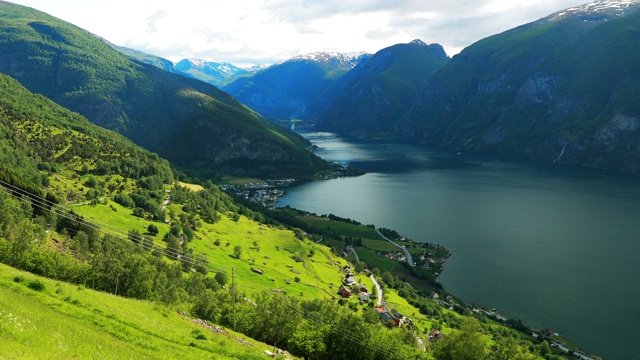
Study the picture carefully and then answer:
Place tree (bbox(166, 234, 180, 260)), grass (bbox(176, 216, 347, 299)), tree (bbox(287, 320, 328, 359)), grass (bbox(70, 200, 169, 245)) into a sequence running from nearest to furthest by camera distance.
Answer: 1. tree (bbox(287, 320, 328, 359))
2. tree (bbox(166, 234, 180, 260))
3. grass (bbox(176, 216, 347, 299))
4. grass (bbox(70, 200, 169, 245))

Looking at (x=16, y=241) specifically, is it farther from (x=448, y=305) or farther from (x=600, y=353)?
(x=600, y=353)

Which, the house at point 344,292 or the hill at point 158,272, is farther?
the house at point 344,292

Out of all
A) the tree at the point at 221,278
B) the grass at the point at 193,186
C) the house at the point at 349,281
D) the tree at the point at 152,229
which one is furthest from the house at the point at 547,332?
the grass at the point at 193,186

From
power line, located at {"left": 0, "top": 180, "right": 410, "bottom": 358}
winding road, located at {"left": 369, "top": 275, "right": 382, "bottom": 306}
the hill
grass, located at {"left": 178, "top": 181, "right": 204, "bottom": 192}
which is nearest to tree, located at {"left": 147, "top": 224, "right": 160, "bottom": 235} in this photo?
the hill

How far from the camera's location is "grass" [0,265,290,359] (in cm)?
2027

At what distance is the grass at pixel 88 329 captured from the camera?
20266 millimetres

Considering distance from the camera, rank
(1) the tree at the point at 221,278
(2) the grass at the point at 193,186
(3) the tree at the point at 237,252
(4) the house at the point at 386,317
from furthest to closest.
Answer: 1. (2) the grass at the point at 193,186
2. (3) the tree at the point at 237,252
3. (4) the house at the point at 386,317
4. (1) the tree at the point at 221,278

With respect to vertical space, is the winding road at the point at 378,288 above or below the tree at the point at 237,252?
below

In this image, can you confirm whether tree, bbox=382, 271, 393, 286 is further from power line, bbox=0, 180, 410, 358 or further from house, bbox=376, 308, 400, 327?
power line, bbox=0, 180, 410, 358

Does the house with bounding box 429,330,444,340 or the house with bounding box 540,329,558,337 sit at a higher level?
the house with bounding box 429,330,444,340

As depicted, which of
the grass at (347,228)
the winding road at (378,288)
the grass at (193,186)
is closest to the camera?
the winding road at (378,288)

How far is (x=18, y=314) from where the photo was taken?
76.9 feet

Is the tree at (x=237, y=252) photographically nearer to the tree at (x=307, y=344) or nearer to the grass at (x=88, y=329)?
the tree at (x=307, y=344)

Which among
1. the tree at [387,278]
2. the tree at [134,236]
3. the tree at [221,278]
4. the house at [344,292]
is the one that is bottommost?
the tree at [387,278]
